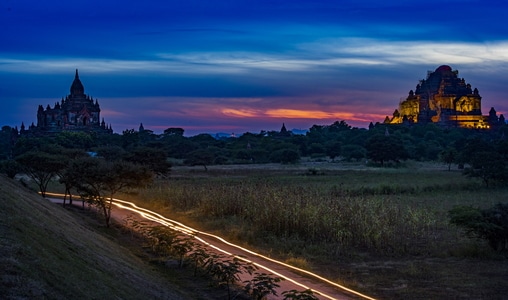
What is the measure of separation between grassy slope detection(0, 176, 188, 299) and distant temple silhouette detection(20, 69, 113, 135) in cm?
10920

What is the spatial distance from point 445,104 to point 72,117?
101 meters

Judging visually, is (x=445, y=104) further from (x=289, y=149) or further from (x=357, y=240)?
(x=357, y=240)

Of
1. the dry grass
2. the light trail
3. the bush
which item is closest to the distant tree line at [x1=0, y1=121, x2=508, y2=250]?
the bush

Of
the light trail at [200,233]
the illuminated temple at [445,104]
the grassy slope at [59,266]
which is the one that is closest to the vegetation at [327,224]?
the light trail at [200,233]

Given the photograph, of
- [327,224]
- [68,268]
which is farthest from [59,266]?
[327,224]

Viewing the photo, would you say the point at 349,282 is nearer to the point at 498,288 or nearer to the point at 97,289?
the point at 498,288

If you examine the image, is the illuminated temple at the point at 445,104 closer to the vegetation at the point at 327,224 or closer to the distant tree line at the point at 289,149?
the distant tree line at the point at 289,149

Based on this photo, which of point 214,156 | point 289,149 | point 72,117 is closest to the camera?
point 289,149

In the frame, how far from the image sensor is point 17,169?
37.4m

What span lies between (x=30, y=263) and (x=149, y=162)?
129 ft

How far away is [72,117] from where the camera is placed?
410ft

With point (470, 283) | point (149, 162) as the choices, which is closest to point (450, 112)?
point (149, 162)

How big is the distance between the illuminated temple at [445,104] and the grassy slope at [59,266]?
157 meters

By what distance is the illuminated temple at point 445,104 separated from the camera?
531 ft
